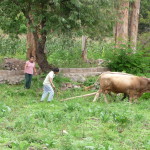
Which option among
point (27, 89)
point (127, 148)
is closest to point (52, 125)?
point (127, 148)

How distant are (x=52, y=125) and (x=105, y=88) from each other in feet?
21.0

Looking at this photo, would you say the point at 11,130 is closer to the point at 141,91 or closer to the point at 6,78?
the point at 141,91

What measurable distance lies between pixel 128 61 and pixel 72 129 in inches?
547

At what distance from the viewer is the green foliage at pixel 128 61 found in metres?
22.6

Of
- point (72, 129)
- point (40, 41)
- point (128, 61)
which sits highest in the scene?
point (40, 41)

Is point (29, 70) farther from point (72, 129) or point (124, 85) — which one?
point (72, 129)

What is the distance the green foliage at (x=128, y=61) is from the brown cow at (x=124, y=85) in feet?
21.2

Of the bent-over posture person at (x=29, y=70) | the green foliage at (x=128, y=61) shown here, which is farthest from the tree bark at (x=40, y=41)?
the green foliage at (x=128, y=61)

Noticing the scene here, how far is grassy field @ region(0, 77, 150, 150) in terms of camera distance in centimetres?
791

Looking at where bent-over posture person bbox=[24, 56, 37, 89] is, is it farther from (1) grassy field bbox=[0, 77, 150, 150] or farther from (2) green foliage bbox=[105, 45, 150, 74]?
Answer: (2) green foliage bbox=[105, 45, 150, 74]

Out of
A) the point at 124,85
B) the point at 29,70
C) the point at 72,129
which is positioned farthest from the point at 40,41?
the point at 72,129

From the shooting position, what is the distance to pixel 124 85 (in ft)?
51.8

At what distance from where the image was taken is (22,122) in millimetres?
9945

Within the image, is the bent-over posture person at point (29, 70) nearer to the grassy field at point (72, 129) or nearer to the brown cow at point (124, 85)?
the brown cow at point (124, 85)
